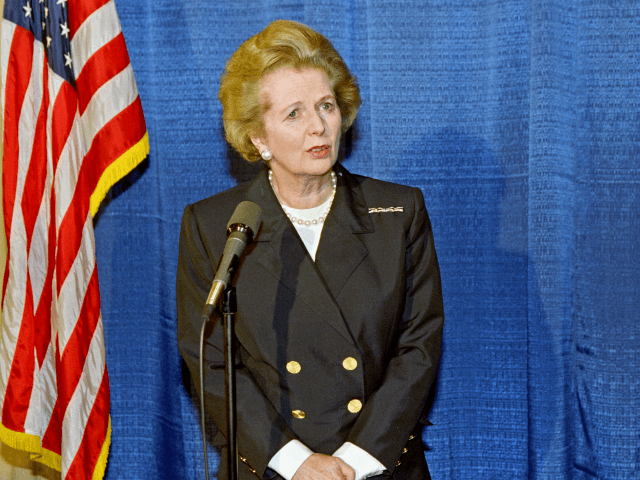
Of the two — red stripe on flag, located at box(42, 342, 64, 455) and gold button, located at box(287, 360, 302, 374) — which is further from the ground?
gold button, located at box(287, 360, 302, 374)

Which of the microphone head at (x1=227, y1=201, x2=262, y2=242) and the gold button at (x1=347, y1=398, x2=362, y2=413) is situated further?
the gold button at (x1=347, y1=398, x2=362, y2=413)

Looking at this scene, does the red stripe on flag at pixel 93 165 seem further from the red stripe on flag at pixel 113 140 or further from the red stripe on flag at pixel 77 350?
the red stripe on flag at pixel 77 350

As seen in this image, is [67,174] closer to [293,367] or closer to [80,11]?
[80,11]

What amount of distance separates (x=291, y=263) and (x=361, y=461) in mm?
530

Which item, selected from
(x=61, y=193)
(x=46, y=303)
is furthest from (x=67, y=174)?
(x=46, y=303)

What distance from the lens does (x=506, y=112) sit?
8.98 ft

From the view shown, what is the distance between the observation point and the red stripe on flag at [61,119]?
2479mm

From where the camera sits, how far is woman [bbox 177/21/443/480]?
6.18ft

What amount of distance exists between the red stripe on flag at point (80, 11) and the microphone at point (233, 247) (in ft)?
4.08

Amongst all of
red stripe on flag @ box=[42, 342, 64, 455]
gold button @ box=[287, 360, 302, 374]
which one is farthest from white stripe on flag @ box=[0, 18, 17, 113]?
gold button @ box=[287, 360, 302, 374]

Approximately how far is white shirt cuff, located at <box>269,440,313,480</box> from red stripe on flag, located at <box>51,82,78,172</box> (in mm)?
1289

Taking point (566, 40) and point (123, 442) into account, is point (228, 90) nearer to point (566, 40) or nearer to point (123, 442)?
point (566, 40)

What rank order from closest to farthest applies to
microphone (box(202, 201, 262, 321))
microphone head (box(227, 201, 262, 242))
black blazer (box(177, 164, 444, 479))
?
microphone (box(202, 201, 262, 321))
microphone head (box(227, 201, 262, 242))
black blazer (box(177, 164, 444, 479))

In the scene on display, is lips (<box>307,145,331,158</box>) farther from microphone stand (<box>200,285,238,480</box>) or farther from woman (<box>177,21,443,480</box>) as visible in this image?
microphone stand (<box>200,285,238,480</box>)
